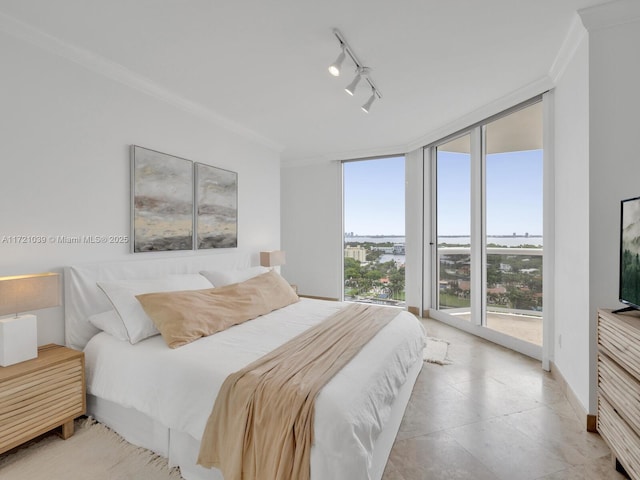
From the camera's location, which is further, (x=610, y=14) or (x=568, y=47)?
(x=568, y=47)

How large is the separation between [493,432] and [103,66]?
393cm

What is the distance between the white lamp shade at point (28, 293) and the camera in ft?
5.67

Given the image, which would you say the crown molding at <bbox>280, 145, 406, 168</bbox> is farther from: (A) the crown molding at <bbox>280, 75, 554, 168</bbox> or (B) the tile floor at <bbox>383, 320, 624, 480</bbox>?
(B) the tile floor at <bbox>383, 320, 624, 480</bbox>

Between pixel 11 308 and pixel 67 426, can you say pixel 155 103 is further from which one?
pixel 67 426

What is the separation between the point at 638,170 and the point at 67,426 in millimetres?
3949

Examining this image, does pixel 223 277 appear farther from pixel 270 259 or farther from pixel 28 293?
pixel 28 293

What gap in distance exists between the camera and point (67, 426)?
196 cm

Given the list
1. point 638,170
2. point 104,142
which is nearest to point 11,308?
point 104,142

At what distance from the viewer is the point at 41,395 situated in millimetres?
1805

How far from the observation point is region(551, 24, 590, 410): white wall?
→ 210 cm

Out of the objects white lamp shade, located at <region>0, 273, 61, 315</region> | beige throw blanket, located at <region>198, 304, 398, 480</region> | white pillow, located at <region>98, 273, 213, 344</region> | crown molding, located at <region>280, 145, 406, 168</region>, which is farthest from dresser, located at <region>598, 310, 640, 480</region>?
crown molding, located at <region>280, 145, 406, 168</region>

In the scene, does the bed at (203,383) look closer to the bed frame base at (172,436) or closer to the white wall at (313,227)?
the bed frame base at (172,436)

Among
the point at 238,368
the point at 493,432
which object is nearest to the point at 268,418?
the point at 238,368

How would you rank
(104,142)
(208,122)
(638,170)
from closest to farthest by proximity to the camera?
(638,170) → (104,142) → (208,122)
